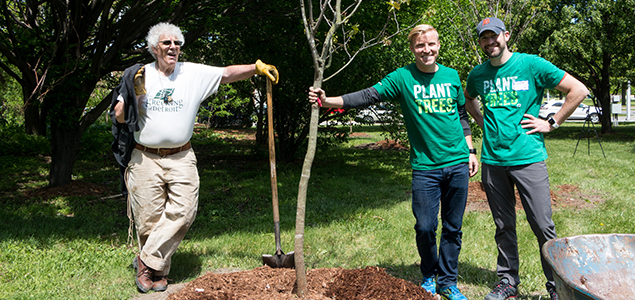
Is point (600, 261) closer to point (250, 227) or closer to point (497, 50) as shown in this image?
point (497, 50)

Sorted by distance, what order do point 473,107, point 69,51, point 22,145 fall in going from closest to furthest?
point 473,107
point 69,51
point 22,145

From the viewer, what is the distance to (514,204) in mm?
3459

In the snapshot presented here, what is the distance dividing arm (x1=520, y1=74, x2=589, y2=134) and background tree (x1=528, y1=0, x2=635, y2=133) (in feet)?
52.5

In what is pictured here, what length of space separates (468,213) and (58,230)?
17.1 feet

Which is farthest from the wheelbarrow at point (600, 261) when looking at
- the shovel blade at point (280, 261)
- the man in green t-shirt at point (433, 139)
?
the shovel blade at point (280, 261)

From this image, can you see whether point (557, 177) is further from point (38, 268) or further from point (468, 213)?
point (38, 268)

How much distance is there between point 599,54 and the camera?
57.1ft

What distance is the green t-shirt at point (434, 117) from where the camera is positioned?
324 centimetres

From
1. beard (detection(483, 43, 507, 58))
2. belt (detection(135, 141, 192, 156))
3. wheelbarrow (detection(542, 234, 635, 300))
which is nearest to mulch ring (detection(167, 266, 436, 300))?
wheelbarrow (detection(542, 234, 635, 300))

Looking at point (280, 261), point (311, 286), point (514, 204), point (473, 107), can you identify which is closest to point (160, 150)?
point (280, 261)

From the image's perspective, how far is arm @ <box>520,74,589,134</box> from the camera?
3.09 m

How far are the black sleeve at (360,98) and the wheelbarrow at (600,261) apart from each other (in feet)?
4.96

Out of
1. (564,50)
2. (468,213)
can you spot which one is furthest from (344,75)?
(564,50)

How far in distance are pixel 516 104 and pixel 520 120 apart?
119 millimetres
